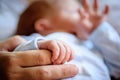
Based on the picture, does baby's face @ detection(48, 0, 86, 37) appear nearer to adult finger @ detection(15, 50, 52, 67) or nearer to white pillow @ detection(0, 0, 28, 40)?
white pillow @ detection(0, 0, 28, 40)

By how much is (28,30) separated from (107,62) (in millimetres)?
373

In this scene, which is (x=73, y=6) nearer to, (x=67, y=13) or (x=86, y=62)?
(x=67, y=13)

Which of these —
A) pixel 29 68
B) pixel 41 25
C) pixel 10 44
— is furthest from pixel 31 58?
pixel 41 25

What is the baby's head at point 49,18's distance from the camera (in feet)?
3.52

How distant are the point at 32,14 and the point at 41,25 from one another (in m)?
0.07

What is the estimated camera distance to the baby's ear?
42.2 inches

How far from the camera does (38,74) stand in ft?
2.02

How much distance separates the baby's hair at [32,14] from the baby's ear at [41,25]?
0.07 feet

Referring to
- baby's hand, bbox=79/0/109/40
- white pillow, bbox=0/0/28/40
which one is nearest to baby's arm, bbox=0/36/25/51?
white pillow, bbox=0/0/28/40

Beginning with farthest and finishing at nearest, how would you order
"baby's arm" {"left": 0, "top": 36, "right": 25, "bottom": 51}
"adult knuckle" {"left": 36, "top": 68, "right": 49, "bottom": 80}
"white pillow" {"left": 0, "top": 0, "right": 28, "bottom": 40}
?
"white pillow" {"left": 0, "top": 0, "right": 28, "bottom": 40} < "baby's arm" {"left": 0, "top": 36, "right": 25, "bottom": 51} < "adult knuckle" {"left": 36, "top": 68, "right": 49, "bottom": 80}

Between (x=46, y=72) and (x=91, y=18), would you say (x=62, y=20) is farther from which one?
(x=46, y=72)

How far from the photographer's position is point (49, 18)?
3.55 ft

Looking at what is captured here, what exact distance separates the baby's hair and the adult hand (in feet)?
1.50

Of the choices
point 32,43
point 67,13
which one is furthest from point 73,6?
point 32,43
